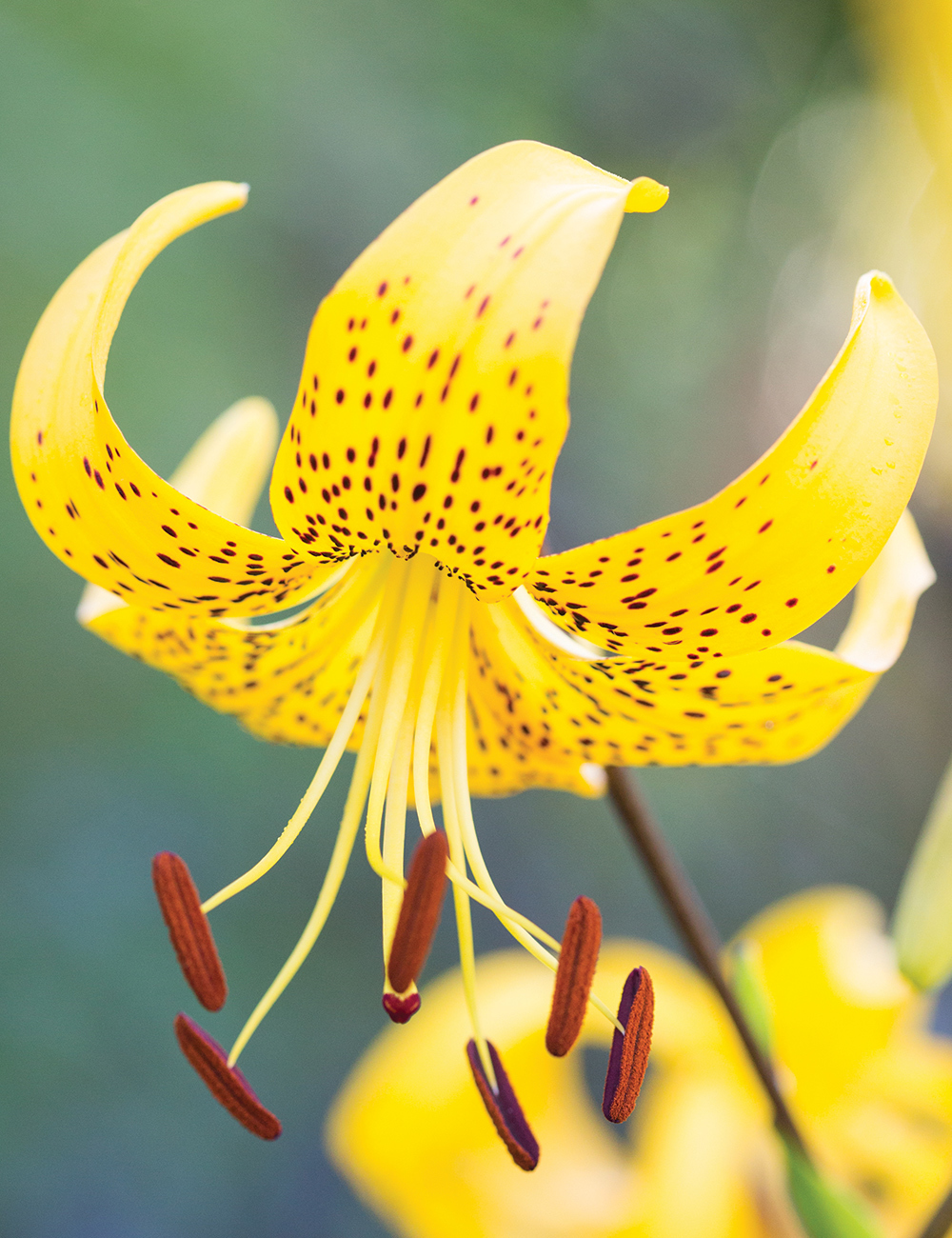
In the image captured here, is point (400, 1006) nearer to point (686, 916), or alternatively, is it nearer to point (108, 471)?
point (686, 916)

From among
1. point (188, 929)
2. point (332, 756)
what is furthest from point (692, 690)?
point (188, 929)

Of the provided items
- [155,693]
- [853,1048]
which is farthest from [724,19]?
[853,1048]

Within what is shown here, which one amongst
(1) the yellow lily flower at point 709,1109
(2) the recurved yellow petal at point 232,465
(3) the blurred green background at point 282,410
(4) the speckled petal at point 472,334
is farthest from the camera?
(3) the blurred green background at point 282,410

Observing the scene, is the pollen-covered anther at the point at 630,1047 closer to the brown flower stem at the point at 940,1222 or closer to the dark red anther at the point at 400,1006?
the dark red anther at the point at 400,1006

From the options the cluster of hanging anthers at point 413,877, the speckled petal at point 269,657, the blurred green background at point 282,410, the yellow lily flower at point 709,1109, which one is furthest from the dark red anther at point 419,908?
the blurred green background at point 282,410

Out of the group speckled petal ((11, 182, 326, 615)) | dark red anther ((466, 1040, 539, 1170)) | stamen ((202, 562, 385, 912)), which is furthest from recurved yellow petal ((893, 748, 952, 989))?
speckled petal ((11, 182, 326, 615))

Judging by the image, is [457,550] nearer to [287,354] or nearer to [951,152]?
[287,354]
